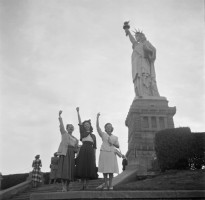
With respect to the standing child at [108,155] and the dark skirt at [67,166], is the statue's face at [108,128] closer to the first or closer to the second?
the standing child at [108,155]

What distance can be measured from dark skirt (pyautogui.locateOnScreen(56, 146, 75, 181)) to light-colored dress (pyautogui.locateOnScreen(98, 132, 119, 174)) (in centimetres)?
75

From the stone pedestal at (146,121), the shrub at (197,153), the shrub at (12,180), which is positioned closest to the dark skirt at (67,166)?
the shrub at (197,153)

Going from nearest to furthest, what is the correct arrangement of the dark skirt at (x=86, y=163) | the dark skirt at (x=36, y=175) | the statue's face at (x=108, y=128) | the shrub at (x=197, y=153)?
the dark skirt at (x=86, y=163) → the statue's face at (x=108, y=128) → the shrub at (x=197, y=153) → the dark skirt at (x=36, y=175)

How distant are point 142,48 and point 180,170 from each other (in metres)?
15.8

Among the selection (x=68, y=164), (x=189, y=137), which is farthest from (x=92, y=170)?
(x=189, y=137)

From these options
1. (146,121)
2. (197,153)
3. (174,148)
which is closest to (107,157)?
(174,148)

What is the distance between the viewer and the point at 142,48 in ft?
87.2

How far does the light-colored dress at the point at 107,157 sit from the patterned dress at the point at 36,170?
379 inches

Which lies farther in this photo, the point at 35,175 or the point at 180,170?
the point at 35,175

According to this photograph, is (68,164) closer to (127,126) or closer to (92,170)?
(92,170)

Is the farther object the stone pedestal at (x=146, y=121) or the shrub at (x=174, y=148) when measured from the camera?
the stone pedestal at (x=146, y=121)

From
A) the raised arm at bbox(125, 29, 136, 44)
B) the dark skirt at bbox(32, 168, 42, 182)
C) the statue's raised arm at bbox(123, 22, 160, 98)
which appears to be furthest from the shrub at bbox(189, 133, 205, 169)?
the raised arm at bbox(125, 29, 136, 44)

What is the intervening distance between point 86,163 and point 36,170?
32.6ft

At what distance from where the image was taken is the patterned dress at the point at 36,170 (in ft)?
53.8
